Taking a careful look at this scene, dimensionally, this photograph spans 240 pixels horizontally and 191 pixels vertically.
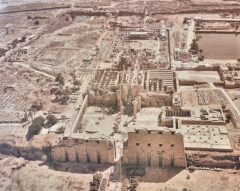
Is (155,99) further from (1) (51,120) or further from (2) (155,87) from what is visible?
(1) (51,120)

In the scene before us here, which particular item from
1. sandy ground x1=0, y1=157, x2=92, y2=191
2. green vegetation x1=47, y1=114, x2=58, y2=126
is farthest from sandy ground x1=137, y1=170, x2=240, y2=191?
green vegetation x1=47, y1=114, x2=58, y2=126

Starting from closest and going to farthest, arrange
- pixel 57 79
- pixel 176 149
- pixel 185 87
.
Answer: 1. pixel 176 149
2. pixel 185 87
3. pixel 57 79

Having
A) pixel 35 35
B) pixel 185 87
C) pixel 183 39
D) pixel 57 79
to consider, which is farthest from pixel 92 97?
pixel 35 35

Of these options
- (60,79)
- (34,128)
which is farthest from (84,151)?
(60,79)

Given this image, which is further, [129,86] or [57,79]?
[57,79]

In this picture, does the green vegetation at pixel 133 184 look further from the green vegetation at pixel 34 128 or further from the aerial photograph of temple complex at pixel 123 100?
the green vegetation at pixel 34 128

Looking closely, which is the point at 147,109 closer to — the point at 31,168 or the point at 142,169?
the point at 142,169

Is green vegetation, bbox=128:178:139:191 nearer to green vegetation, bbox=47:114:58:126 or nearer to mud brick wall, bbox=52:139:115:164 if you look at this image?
mud brick wall, bbox=52:139:115:164
